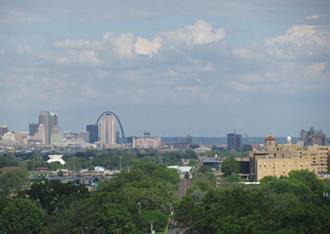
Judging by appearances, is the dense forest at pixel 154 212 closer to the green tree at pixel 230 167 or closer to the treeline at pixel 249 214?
the treeline at pixel 249 214

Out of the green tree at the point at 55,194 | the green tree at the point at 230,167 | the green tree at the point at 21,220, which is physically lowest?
the green tree at the point at 21,220

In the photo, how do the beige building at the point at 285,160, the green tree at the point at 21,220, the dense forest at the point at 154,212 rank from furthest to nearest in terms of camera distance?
the beige building at the point at 285,160 < the green tree at the point at 21,220 < the dense forest at the point at 154,212

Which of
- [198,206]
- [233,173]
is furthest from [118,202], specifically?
[233,173]

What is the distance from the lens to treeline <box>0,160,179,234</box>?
197 feet

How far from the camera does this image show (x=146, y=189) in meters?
80.5

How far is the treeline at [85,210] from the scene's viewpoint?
60.0 meters

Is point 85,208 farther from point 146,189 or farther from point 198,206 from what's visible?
point 146,189

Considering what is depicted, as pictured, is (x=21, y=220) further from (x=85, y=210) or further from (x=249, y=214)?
(x=249, y=214)

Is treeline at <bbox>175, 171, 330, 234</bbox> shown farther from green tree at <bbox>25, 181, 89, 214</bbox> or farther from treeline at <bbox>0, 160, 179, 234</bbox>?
green tree at <bbox>25, 181, 89, 214</bbox>

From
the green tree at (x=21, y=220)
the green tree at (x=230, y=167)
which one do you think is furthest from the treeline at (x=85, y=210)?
the green tree at (x=230, y=167)

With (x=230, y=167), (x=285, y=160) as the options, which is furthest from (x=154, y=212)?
(x=230, y=167)

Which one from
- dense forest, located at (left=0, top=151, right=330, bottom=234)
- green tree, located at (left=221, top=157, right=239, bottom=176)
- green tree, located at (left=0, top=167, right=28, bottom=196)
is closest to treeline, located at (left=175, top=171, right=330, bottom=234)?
dense forest, located at (left=0, top=151, right=330, bottom=234)

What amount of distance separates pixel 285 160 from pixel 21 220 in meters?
81.5

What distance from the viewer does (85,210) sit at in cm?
6181
